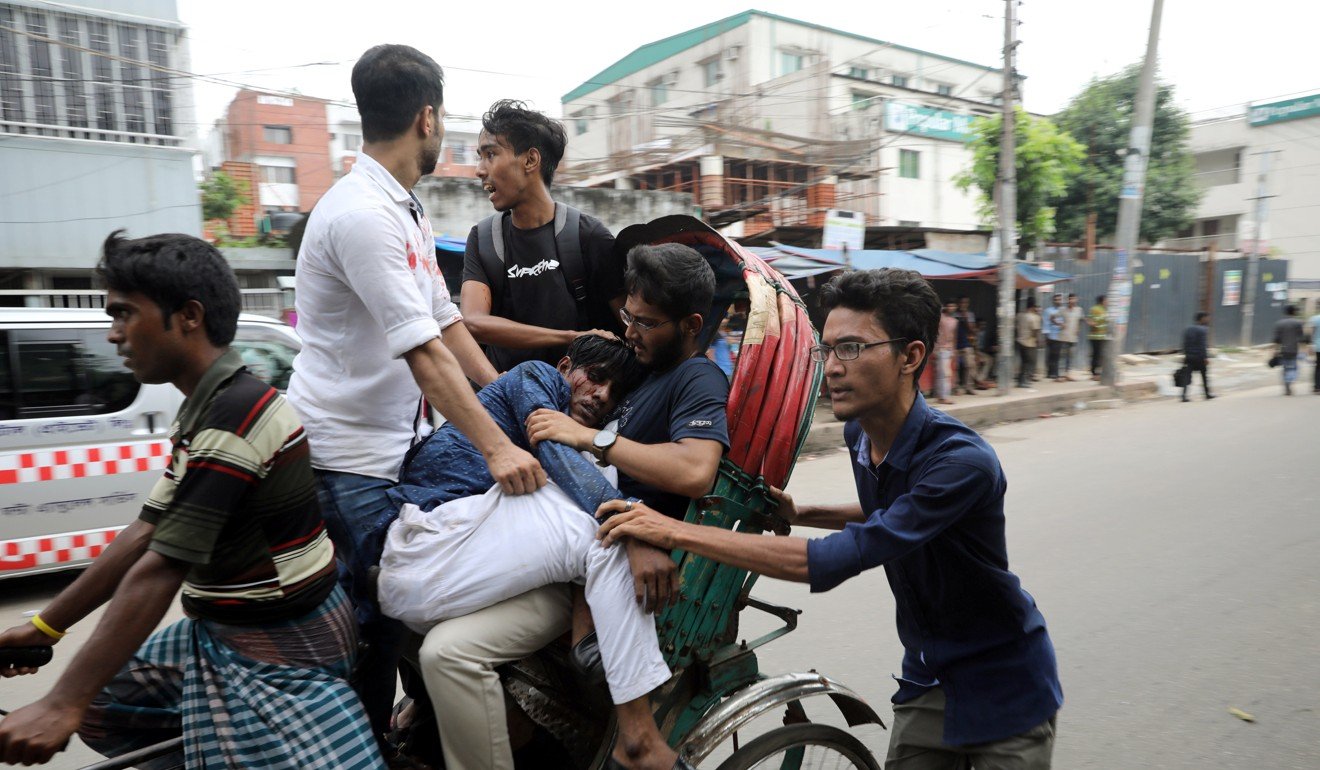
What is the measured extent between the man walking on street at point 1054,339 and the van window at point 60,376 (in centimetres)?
1502

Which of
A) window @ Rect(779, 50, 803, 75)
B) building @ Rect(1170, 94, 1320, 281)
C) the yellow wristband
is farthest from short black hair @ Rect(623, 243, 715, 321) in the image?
building @ Rect(1170, 94, 1320, 281)

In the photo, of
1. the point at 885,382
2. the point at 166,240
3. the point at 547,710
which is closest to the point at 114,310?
the point at 166,240

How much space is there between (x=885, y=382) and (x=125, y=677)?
1.72m

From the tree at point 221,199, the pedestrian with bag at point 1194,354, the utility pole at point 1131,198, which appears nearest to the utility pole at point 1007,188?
the utility pole at point 1131,198

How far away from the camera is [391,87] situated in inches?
79.0

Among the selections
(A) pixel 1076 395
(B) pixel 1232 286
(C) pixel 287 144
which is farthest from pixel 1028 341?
(C) pixel 287 144

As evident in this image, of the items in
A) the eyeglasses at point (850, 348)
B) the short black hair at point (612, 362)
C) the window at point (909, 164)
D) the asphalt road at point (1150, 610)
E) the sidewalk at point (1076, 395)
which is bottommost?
the sidewalk at point (1076, 395)

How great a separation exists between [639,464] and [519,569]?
0.34m

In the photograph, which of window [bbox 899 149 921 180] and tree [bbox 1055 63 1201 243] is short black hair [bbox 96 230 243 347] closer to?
tree [bbox 1055 63 1201 243]

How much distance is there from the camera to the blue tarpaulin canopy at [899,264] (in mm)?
12492

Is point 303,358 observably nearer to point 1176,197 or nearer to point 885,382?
point 885,382

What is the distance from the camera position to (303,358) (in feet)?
6.61

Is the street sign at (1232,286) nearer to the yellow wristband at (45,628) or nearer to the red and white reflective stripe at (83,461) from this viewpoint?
A: the red and white reflective stripe at (83,461)

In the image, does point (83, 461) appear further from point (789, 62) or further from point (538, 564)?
point (789, 62)
